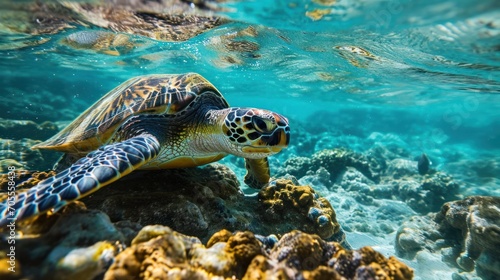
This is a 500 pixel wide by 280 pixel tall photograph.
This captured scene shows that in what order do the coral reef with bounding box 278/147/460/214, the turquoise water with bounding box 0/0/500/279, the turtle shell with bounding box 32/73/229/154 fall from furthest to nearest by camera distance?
the coral reef with bounding box 278/147/460/214, the turquoise water with bounding box 0/0/500/279, the turtle shell with bounding box 32/73/229/154

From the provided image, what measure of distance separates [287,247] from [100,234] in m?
1.14

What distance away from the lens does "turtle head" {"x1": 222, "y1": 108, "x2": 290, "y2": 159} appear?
272cm

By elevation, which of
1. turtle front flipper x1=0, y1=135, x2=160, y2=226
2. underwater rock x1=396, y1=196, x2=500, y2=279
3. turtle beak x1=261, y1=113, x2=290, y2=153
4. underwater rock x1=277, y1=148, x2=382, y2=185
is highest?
turtle beak x1=261, y1=113, x2=290, y2=153

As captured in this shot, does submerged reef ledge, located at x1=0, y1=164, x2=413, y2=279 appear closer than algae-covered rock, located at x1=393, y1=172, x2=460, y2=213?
Yes

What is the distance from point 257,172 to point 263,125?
1436mm

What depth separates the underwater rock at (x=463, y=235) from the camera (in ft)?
12.4

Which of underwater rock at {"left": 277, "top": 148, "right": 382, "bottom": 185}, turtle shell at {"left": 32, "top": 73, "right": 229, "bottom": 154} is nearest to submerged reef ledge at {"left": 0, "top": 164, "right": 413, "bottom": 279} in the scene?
turtle shell at {"left": 32, "top": 73, "right": 229, "bottom": 154}

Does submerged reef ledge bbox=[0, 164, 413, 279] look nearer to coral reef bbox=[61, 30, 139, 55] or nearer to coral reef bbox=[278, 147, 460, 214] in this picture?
coral reef bbox=[278, 147, 460, 214]

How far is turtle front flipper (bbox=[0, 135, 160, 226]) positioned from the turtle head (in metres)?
0.85

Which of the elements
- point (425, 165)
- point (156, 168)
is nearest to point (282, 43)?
point (425, 165)

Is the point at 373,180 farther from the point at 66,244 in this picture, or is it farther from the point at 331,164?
the point at 66,244

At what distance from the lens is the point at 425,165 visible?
10.1 m

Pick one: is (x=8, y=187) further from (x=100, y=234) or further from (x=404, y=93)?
(x=404, y=93)

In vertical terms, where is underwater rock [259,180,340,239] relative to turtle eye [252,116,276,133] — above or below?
below
